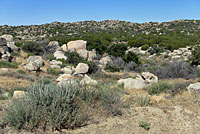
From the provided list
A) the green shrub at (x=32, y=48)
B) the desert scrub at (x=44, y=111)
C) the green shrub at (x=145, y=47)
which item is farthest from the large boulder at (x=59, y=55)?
the desert scrub at (x=44, y=111)

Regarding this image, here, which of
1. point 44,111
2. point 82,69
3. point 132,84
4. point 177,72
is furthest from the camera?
point 82,69

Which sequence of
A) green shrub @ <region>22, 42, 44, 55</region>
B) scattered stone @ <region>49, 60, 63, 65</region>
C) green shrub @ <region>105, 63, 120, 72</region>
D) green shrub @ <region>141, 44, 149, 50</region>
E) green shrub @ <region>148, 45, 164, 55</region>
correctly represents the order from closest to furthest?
1. green shrub @ <region>105, 63, 120, 72</region>
2. scattered stone @ <region>49, 60, 63, 65</region>
3. green shrub @ <region>22, 42, 44, 55</region>
4. green shrub @ <region>148, 45, 164, 55</region>
5. green shrub @ <region>141, 44, 149, 50</region>

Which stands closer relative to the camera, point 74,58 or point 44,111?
point 44,111

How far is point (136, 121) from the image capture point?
4.81m

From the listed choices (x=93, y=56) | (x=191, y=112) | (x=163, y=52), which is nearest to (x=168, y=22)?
(x=163, y=52)

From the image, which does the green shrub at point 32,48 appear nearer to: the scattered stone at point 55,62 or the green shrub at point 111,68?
the scattered stone at point 55,62

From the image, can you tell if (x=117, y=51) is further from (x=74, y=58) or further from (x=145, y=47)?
(x=145, y=47)

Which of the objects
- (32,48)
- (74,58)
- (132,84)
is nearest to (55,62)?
(74,58)

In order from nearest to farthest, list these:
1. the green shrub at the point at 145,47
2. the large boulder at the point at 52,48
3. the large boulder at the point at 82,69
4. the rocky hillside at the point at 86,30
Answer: the large boulder at the point at 82,69 → the large boulder at the point at 52,48 → the green shrub at the point at 145,47 → the rocky hillside at the point at 86,30

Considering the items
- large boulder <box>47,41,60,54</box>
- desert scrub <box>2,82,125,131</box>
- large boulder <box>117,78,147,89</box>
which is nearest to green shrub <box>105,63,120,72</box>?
large boulder <box>117,78,147,89</box>

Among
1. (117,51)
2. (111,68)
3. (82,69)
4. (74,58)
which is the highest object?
(117,51)

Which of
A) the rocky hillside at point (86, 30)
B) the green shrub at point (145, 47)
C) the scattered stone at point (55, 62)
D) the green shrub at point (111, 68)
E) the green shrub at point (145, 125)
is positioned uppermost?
the rocky hillside at point (86, 30)

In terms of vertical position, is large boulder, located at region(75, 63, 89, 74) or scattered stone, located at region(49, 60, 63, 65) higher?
scattered stone, located at region(49, 60, 63, 65)

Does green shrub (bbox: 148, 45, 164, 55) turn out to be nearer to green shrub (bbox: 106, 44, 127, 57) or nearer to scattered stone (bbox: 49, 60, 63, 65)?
green shrub (bbox: 106, 44, 127, 57)
